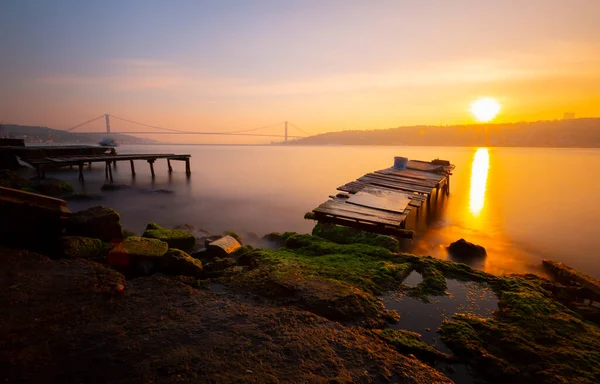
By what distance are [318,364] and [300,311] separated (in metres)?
1.12

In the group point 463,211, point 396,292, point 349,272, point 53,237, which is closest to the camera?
point 396,292

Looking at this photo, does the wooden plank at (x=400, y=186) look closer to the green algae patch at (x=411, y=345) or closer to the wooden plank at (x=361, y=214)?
the wooden plank at (x=361, y=214)

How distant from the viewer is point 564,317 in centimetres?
463

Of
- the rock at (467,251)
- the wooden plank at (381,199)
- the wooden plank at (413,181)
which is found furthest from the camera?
the wooden plank at (413,181)

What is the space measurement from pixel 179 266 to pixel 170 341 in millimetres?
2338

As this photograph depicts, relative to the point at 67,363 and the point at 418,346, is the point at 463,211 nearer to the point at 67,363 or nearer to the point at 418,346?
the point at 418,346

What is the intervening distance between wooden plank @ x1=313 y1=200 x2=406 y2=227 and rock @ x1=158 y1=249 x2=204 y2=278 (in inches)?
142

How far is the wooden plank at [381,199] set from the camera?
892 cm

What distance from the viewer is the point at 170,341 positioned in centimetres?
368

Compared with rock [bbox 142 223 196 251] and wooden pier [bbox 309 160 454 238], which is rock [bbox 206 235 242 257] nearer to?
rock [bbox 142 223 196 251]

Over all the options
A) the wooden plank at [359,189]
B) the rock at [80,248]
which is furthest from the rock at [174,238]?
the wooden plank at [359,189]

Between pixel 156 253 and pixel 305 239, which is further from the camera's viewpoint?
pixel 305 239

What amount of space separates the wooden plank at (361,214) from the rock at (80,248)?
17.7 ft

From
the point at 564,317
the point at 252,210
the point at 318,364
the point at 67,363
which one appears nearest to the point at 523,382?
the point at 564,317
